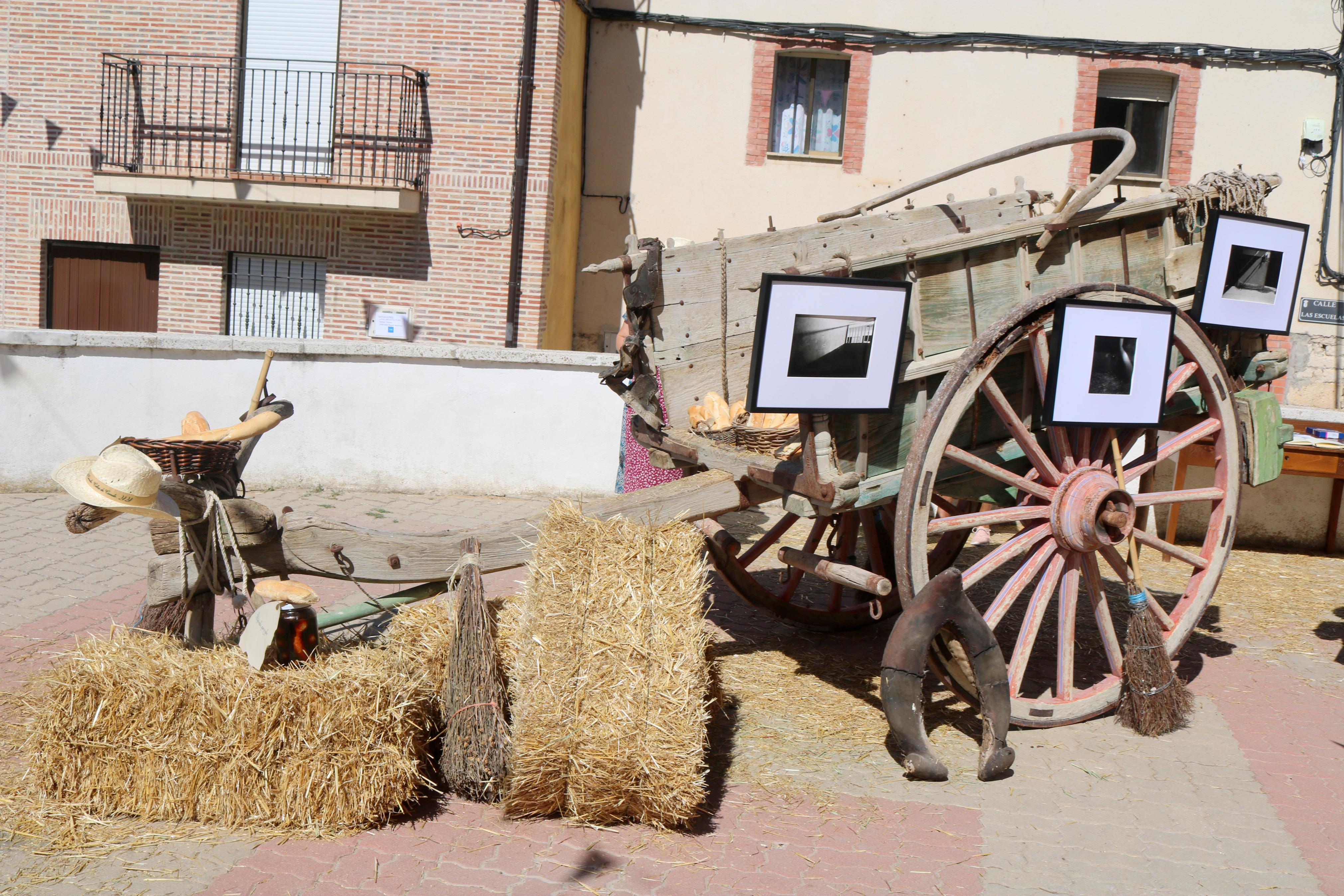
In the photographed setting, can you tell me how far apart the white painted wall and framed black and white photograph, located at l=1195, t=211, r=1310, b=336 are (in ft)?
18.4

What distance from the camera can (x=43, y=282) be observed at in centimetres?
1391

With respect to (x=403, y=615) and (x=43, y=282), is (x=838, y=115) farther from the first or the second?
(x=403, y=615)

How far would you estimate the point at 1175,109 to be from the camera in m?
14.2

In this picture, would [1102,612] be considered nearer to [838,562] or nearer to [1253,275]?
[838,562]

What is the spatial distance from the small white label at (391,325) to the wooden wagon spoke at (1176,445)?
33.5 ft

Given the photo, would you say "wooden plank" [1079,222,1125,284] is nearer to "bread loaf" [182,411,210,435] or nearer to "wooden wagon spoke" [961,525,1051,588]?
"wooden wagon spoke" [961,525,1051,588]

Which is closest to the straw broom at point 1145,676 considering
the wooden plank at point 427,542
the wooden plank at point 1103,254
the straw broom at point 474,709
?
the wooden plank at point 1103,254

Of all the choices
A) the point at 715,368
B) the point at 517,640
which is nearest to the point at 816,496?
the point at 715,368

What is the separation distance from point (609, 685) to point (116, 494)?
1.69m

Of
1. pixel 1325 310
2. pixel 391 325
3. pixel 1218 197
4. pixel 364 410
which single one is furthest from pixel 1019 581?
pixel 1325 310

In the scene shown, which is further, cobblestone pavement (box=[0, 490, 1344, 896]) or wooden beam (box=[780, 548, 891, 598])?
wooden beam (box=[780, 548, 891, 598])

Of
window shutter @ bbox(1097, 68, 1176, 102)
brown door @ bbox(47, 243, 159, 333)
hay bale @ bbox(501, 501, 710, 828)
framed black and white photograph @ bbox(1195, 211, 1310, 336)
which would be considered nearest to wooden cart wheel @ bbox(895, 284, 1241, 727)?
framed black and white photograph @ bbox(1195, 211, 1310, 336)

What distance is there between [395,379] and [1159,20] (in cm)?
1100

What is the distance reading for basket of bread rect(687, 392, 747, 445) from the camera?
15.5 feet
